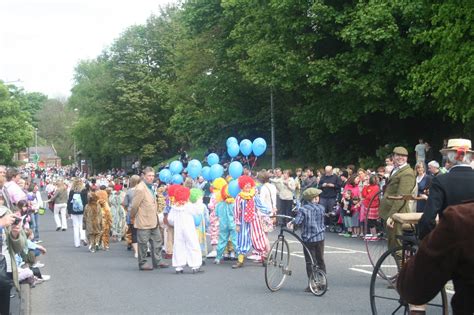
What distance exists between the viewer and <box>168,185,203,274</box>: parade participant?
15000mm

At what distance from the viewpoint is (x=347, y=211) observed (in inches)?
916

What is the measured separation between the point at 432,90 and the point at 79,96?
82689 mm

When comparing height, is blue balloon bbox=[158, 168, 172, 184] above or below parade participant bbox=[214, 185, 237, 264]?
above

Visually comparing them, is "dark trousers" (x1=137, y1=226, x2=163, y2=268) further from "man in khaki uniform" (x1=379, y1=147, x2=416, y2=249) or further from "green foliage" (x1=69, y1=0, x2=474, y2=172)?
"green foliage" (x1=69, y1=0, x2=474, y2=172)

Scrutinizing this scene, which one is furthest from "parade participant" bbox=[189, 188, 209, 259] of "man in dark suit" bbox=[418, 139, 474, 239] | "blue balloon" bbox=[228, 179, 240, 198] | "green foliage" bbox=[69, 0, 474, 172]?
"green foliage" bbox=[69, 0, 474, 172]

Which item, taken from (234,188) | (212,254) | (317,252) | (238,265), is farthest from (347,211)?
(317,252)

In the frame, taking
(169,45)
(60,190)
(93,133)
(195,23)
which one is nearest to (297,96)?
(195,23)

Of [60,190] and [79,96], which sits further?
[79,96]

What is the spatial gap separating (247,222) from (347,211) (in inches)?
320

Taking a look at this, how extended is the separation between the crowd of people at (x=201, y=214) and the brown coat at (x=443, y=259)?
4743 millimetres

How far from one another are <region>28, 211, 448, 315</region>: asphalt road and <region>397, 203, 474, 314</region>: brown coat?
6.61 m

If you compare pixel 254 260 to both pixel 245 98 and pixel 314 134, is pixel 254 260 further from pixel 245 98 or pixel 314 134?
pixel 245 98

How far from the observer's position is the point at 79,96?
107375mm

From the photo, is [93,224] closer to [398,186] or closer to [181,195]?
[181,195]
